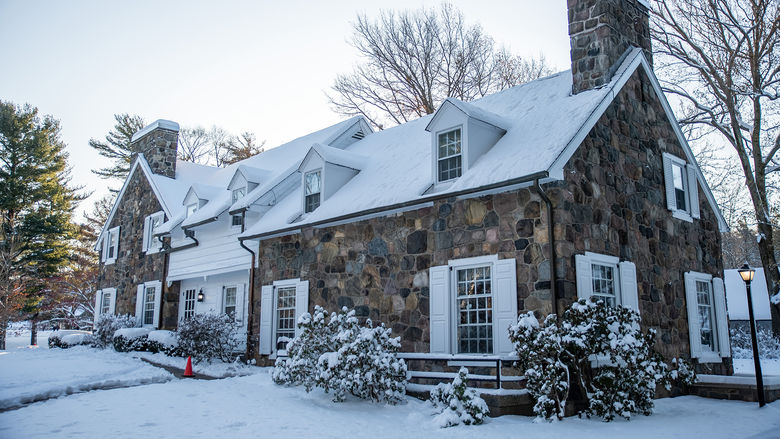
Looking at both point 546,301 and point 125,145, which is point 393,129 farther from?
point 125,145

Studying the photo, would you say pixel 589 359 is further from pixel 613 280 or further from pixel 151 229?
pixel 151 229

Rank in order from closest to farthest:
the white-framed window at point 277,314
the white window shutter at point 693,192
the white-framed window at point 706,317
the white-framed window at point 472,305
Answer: the white-framed window at point 472,305, the white-framed window at point 706,317, the white window shutter at point 693,192, the white-framed window at point 277,314

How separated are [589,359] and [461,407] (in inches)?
81.1

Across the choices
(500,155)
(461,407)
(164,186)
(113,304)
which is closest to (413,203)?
(500,155)

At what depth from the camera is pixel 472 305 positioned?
388 inches

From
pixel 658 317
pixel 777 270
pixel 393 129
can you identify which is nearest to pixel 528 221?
pixel 658 317

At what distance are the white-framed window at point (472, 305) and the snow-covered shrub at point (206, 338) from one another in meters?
5.92

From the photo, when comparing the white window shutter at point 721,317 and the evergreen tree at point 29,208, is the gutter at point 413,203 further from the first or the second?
the evergreen tree at point 29,208

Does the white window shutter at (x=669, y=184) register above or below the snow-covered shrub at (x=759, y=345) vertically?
above

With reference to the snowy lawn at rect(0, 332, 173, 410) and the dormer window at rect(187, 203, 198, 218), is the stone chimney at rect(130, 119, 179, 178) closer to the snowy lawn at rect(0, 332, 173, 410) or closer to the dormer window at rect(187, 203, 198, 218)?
the dormer window at rect(187, 203, 198, 218)

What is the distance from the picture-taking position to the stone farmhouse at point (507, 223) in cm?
922

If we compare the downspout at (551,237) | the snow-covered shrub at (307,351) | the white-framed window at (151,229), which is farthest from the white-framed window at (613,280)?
the white-framed window at (151,229)

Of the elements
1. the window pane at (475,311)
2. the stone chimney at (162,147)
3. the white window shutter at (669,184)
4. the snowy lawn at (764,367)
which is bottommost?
the snowy lawn at (764,367)

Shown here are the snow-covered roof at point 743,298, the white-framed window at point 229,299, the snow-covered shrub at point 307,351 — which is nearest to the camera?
the snow-covered shrub at point 307,351
